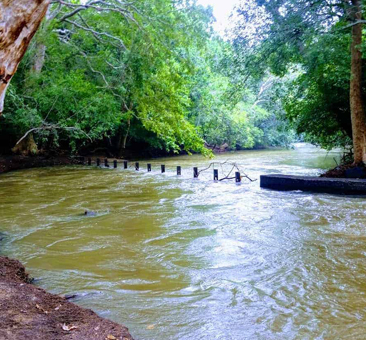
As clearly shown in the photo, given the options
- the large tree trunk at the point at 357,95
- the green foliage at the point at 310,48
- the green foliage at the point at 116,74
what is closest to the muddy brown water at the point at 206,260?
the large tree trunk at the point at 357,95

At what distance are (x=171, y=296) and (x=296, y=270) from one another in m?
2.00

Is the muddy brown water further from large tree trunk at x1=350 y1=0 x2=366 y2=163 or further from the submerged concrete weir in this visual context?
large tree trunk at x1=350 y1=0 x2=366 y2=163

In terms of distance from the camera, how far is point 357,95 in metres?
12.8

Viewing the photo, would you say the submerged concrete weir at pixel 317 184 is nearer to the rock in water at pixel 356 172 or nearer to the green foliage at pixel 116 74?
the rock in water at pixel 356 172

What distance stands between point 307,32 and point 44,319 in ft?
36.3

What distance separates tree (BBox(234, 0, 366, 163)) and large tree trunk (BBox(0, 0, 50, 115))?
8.99m

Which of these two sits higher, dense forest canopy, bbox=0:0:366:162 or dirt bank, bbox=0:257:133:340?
dense forest canopy, bbox=0:0:366:162

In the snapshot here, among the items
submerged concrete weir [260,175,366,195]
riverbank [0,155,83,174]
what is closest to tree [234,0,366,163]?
submerged concrete weir [260,175,366,195]

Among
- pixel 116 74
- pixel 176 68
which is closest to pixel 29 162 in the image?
pixel 116 74

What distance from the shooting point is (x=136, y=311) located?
4.27 metres

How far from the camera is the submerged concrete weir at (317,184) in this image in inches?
471

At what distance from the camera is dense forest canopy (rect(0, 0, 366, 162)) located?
41.0 ft

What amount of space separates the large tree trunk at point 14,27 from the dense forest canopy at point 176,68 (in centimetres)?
876

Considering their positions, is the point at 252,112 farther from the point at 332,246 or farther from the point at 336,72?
the point at 332,246
